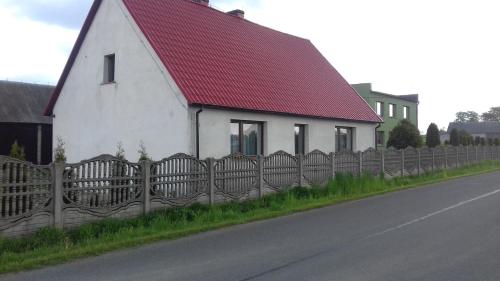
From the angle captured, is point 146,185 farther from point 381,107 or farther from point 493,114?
point 493,114

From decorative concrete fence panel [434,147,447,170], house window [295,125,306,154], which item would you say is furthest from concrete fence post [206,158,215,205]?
decorative concrete fence panel [434,147,447,170]

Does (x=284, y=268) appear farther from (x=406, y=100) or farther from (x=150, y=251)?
(x=406, y=100)

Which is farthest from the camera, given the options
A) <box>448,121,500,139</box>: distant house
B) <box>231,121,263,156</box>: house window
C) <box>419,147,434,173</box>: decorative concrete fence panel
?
<box>448,121,500,139</box>: distant house

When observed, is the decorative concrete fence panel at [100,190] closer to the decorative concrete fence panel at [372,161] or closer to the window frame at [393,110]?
the decorative concrete fence panel at [372,161]

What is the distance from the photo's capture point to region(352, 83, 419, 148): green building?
44.4 metres

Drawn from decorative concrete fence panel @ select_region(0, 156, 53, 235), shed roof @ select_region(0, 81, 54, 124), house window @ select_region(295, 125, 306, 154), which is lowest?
decorative concrete fence panel @ select_region(0, 156, 53, 235)

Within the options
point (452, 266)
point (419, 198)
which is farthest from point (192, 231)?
point (419, 198)

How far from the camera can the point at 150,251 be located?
8.54 meters

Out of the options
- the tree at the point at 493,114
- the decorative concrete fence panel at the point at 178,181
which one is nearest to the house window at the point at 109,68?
the decorative concrete fence panel at the point at 178,181

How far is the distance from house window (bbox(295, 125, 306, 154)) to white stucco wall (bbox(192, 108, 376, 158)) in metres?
0.21

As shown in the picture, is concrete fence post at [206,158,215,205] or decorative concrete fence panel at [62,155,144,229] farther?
concrete fence post at [206,158,215,205]

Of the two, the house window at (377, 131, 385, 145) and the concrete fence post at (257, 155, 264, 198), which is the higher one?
→ the house window at (377, 131, 385, 145)

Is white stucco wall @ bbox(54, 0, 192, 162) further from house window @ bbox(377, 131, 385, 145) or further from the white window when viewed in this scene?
the white window

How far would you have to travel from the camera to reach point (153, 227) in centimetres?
1041
